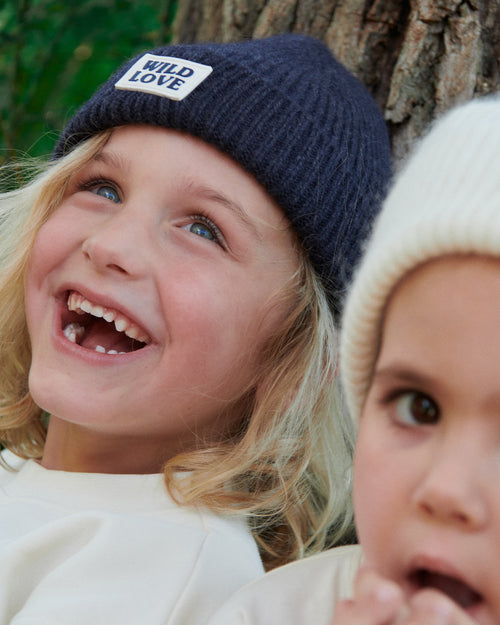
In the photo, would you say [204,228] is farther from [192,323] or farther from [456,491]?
[456,491]

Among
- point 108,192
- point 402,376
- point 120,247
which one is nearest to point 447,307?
point 402,376

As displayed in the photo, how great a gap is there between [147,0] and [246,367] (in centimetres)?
223

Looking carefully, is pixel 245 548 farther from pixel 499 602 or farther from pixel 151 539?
pixel 499 602

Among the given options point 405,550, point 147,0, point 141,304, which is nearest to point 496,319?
point 405,550

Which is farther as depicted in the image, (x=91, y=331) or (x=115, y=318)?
(x=91, y=331)

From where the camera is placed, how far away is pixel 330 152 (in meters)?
2.09

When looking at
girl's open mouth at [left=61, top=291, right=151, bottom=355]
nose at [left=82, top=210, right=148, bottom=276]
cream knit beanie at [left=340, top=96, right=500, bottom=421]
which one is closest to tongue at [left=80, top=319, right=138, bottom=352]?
girl's open mouth at [left=61, top=291, right=151, bottom=355]

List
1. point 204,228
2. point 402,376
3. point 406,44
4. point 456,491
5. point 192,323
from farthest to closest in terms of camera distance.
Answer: point 406,44 < point 204,228 < point 192,323 < point 402,376 < point 456,491

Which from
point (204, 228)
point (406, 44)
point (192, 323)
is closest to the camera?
point (192, 323)

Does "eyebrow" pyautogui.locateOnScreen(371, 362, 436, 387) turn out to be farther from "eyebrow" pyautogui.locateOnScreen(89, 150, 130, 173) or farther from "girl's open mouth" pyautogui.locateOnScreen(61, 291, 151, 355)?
"eyebrow" pyautogui.locateOnScreen(89, 150, 130, 173)

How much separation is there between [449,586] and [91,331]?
3.93ft

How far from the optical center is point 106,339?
2086 millimetres

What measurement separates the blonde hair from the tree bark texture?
0.65 m

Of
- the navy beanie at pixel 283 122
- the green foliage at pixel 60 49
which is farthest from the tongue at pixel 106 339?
the green foliage at pixel 60 49
